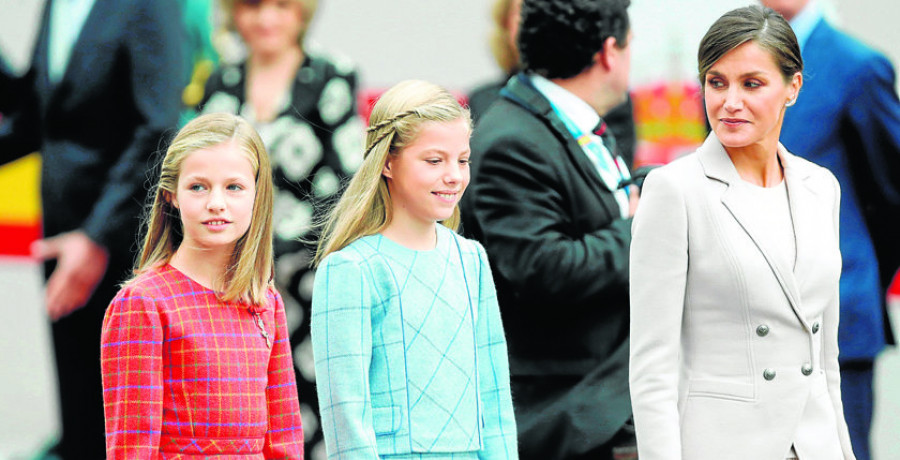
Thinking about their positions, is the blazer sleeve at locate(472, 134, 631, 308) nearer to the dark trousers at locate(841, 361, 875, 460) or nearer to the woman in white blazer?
the woman in white blazer

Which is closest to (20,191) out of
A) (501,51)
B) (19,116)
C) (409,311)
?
(19,116)

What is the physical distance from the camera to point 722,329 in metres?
3.08

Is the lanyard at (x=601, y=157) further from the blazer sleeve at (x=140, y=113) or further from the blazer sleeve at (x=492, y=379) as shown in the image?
the blazer sleeve at (x=140, y=113)

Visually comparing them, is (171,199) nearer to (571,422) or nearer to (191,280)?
(191,280)

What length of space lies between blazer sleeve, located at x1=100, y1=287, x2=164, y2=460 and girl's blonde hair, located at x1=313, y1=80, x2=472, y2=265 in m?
0.47

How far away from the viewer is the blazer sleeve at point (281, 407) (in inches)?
131

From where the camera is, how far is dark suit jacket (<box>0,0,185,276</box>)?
5.44 m

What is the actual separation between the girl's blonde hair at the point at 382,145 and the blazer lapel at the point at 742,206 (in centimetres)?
59

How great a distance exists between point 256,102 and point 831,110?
2.28 meters

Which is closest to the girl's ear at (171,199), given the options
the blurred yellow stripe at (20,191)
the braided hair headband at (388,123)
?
the braided hair headband at (388,123)

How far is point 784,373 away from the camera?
3.07 m

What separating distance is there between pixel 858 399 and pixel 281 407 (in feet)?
7.76

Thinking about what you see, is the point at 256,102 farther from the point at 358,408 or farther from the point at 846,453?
the point at 846,453

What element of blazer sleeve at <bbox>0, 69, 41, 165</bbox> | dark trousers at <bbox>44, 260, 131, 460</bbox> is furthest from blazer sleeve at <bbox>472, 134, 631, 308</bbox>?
blazer sleeve at <bbox>0, 69, 41, 165</bbox>
